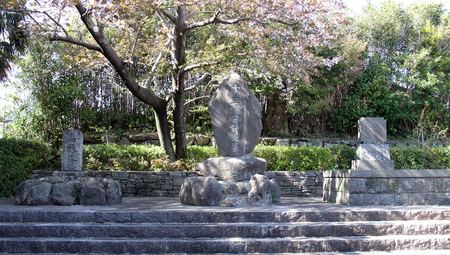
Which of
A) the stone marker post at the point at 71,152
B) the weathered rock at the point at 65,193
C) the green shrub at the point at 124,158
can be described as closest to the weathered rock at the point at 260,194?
the weathered rock at the point at 65,193

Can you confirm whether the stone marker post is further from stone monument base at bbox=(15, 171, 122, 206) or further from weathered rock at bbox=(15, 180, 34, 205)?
weathered rock at bbox=(15, 180, 34, 205)

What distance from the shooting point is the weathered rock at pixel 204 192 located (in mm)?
5656

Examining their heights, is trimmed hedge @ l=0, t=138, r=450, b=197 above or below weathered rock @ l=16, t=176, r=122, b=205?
above

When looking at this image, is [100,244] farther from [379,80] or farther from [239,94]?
[379,80]

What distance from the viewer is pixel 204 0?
8078mm

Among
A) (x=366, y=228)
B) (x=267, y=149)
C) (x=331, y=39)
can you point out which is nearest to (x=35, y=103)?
(x=267, y=149)

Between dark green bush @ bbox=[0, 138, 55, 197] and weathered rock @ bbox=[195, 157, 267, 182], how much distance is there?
487cm

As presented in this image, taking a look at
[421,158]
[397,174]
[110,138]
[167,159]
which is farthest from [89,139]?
[421,158]

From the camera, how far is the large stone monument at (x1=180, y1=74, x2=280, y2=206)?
5.73 meters

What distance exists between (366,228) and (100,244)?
3.47 metres

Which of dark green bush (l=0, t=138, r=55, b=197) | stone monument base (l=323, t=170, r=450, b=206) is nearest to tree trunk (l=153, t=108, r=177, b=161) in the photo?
dark green bush (l=0, t=138, r=55, b=197)

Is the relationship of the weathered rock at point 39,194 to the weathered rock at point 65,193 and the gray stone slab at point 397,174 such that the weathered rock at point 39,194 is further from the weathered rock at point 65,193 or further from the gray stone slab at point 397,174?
the gray stone slab at point 397,174

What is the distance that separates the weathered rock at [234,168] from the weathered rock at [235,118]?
36cm

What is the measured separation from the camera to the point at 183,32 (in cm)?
872
